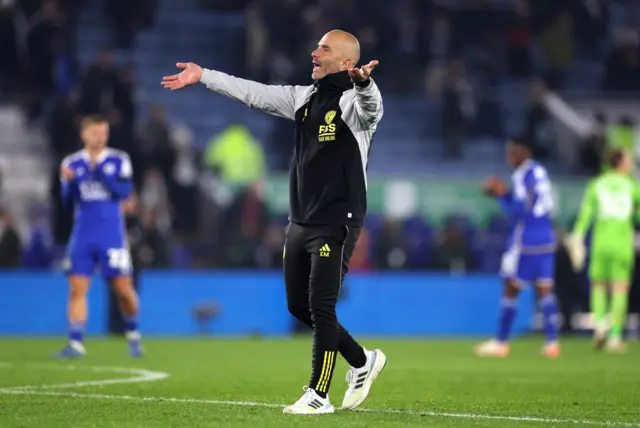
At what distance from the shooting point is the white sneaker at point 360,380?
22.5 feet

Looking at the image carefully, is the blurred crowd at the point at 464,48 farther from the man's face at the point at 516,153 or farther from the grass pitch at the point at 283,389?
the man's face at the point at 516,153

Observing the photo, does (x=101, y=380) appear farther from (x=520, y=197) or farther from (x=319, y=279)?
(x=520, y=197)

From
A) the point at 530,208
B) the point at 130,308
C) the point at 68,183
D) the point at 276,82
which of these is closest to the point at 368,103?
the point at 68,183

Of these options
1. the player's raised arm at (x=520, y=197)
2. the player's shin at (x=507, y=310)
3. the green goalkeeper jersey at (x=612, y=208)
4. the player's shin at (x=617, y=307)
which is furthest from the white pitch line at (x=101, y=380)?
the player's shin at (x=617, y=307)

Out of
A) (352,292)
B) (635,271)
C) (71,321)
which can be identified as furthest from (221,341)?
(635,271)

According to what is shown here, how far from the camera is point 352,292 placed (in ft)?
58.0

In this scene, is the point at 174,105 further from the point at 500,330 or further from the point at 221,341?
the point at 500,330

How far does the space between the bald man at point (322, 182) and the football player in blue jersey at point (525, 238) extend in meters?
6.41

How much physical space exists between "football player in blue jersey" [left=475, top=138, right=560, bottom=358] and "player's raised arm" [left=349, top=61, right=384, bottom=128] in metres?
6.60

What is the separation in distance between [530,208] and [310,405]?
720 cm

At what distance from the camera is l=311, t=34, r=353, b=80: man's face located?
21.6 ft

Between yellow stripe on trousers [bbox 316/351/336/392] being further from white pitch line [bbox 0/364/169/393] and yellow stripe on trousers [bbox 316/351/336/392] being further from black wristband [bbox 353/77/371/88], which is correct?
white pitch line [bbox 0/364/169/393]

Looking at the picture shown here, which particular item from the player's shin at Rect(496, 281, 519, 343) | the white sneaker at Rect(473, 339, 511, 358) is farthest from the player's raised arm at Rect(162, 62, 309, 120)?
the player's shin at Rect(496, 281, 519, 343)

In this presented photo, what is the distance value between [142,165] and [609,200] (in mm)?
7469
